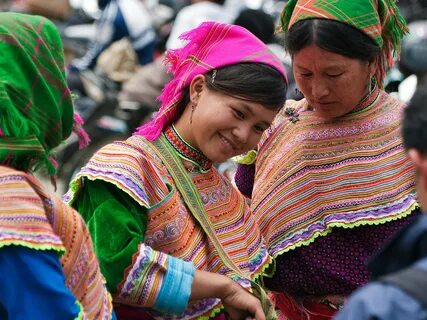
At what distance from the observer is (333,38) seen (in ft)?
12.3

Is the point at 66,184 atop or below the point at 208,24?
below

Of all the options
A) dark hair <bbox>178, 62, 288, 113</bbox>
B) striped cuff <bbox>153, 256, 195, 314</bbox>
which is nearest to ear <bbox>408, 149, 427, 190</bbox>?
striped cuff <bbox>153, 256, 195, 314</bbox>

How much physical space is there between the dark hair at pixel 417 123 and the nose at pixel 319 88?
158 centimetres

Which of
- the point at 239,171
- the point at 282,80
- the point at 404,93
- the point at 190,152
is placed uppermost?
the point at 282,80

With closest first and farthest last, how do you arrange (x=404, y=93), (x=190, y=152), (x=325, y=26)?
1. (x=190, y=152)
2. (x=325, y=26)
3. (x=404, y=93)

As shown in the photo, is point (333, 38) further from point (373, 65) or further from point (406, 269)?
point (406, 269)

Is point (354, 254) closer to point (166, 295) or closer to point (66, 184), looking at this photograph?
point (166, 295)


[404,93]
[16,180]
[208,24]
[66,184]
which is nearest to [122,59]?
[66,184]

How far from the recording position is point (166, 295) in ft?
10.5

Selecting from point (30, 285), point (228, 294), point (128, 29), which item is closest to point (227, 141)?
point (228, 294)

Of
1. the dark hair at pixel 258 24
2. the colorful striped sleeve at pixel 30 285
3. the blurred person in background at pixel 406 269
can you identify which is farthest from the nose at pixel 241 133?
the dark hair at pixel 258 24

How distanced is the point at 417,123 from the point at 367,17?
1.75m

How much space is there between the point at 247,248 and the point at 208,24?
30.7 inches

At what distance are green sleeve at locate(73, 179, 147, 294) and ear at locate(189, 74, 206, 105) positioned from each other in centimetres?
47
